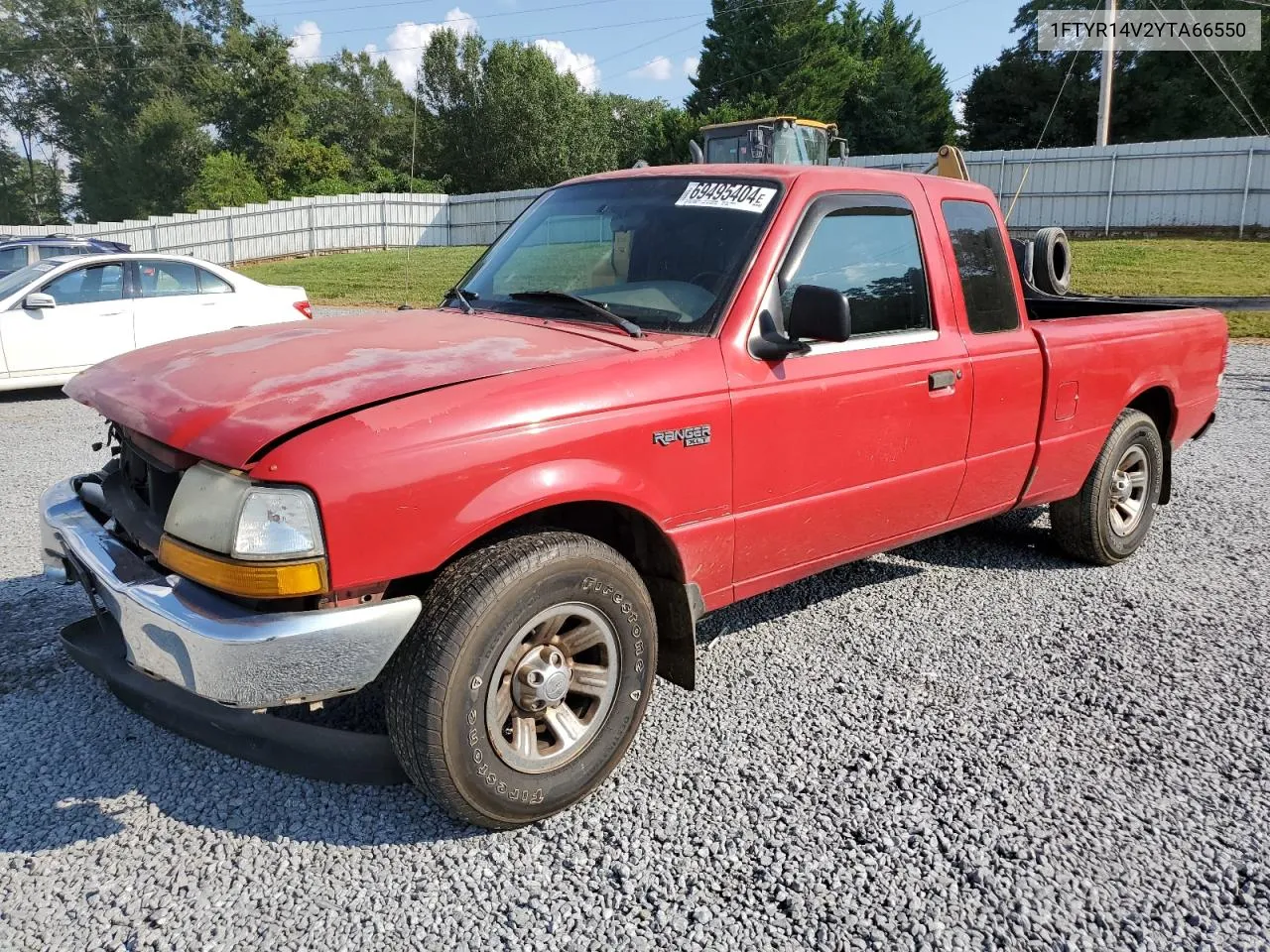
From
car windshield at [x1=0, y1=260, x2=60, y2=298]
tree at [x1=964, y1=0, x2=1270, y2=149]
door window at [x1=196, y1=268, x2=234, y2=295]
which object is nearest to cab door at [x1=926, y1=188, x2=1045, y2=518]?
door window at [x1=196, y1=268, x2=234, y2=295]

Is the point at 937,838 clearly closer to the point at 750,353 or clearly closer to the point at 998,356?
the point at 750,353

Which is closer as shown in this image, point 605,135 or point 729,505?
point 729,505

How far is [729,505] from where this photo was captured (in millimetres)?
3193

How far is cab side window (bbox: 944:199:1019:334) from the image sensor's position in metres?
4.09

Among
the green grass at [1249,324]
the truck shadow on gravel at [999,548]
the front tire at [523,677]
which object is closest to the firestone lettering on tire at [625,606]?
the front tire at [523,677]

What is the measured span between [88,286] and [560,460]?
362 inches

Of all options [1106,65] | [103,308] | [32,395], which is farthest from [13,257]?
[1106,65]

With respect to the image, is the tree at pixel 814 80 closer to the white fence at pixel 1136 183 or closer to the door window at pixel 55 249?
the white fence at pixel 1136 183

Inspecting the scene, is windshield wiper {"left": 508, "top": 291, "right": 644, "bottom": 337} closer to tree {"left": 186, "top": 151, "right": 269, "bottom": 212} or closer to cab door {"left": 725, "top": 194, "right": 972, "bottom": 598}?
cab door {"left": 725, "top": 194, "right": 972, "bottom": 598}

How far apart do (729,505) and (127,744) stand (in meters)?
2.16

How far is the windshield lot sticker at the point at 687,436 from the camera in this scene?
296cm

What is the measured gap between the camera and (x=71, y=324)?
9.65m

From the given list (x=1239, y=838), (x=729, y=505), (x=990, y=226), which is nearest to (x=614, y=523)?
(x=729, y=505)

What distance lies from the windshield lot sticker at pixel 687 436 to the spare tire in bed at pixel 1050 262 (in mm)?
4053
